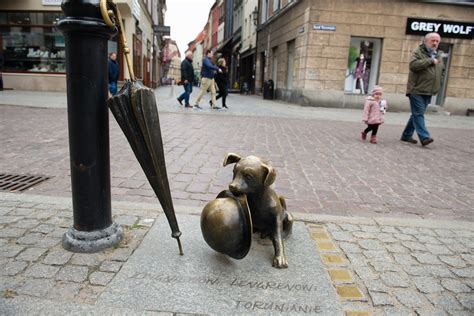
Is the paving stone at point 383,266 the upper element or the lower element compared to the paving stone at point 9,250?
lower

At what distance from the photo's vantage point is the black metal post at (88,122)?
7.23 feet

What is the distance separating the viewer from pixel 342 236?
2.92 metres

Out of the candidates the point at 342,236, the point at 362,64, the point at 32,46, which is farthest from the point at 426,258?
the point at 32,46

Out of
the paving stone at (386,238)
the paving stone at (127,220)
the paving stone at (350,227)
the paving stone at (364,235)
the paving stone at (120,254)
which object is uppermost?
the paving stone at (127,220)

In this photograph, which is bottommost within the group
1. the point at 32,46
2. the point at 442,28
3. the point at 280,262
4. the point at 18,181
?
the point at 18,181

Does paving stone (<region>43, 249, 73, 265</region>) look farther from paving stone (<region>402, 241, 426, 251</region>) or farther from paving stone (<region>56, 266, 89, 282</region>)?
paving stone (<region>402, 241, 426, 251</region>)

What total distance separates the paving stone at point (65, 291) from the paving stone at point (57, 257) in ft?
0.80

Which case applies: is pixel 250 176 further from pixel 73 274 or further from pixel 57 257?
pixel 57 257

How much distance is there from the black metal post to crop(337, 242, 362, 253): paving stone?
A: 1.57 meters

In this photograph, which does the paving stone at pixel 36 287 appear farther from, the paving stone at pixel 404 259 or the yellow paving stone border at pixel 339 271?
the paving stone at pixel 404 259

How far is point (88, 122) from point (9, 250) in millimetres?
976

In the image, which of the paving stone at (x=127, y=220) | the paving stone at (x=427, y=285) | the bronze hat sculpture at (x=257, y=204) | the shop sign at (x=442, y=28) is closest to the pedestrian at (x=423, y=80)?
the paving stone at (x=427, y=285)

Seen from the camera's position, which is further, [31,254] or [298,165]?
[298,165]

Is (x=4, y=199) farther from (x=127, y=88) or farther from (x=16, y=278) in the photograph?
(x=127, y=88)
